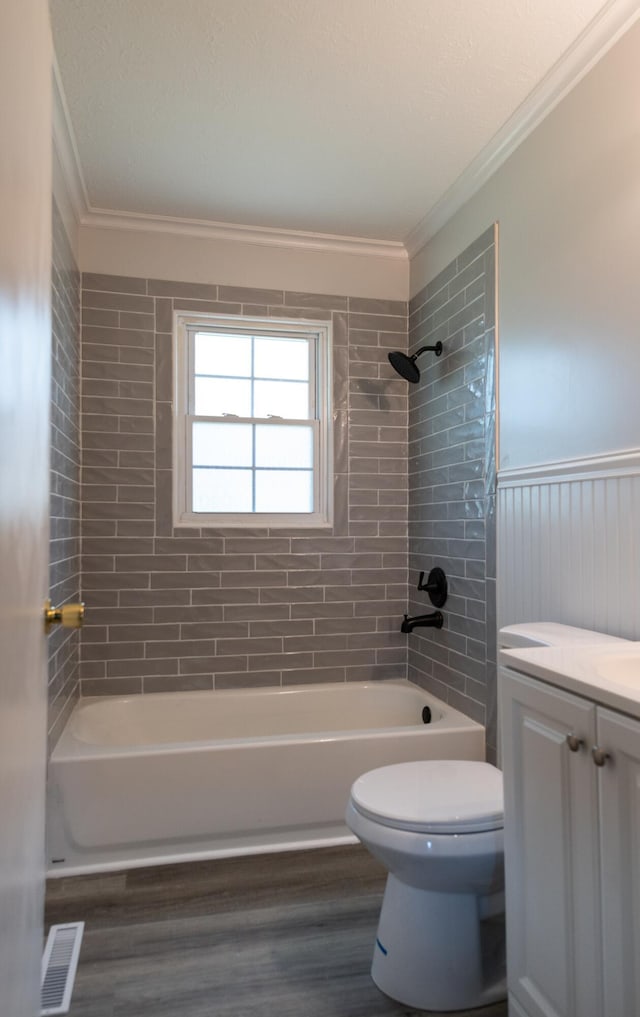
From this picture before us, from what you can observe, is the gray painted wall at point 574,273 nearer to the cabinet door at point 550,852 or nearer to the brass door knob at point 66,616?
the cabinet door at point 550,852

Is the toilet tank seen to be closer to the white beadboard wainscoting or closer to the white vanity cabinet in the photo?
the white beadboard wainscoting

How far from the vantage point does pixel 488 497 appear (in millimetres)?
2410

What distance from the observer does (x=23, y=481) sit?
82 centimetres

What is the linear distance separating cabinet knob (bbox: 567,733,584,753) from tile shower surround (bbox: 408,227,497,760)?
1.28 metres

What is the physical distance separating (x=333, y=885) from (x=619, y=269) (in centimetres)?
210

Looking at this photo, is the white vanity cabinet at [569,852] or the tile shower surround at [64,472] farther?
the tile shower surround at [64,472]

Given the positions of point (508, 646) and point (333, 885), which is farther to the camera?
point (333, 885)

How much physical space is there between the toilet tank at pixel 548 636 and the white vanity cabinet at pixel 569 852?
1.09 ft

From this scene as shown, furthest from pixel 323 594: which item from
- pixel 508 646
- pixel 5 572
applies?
pixel 5 572

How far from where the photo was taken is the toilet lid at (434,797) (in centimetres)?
149

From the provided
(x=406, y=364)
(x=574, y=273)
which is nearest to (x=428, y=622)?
(x=406, y=364)

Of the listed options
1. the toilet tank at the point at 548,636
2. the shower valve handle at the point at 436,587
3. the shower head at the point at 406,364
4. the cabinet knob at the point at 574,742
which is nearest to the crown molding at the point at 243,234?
the shower head at the point at 406,364

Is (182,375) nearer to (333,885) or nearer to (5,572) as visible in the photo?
(333,885)

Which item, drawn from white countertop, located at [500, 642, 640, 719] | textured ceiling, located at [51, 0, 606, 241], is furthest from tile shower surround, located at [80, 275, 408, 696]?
white countertop, located at [500, 642, 640, 719]
